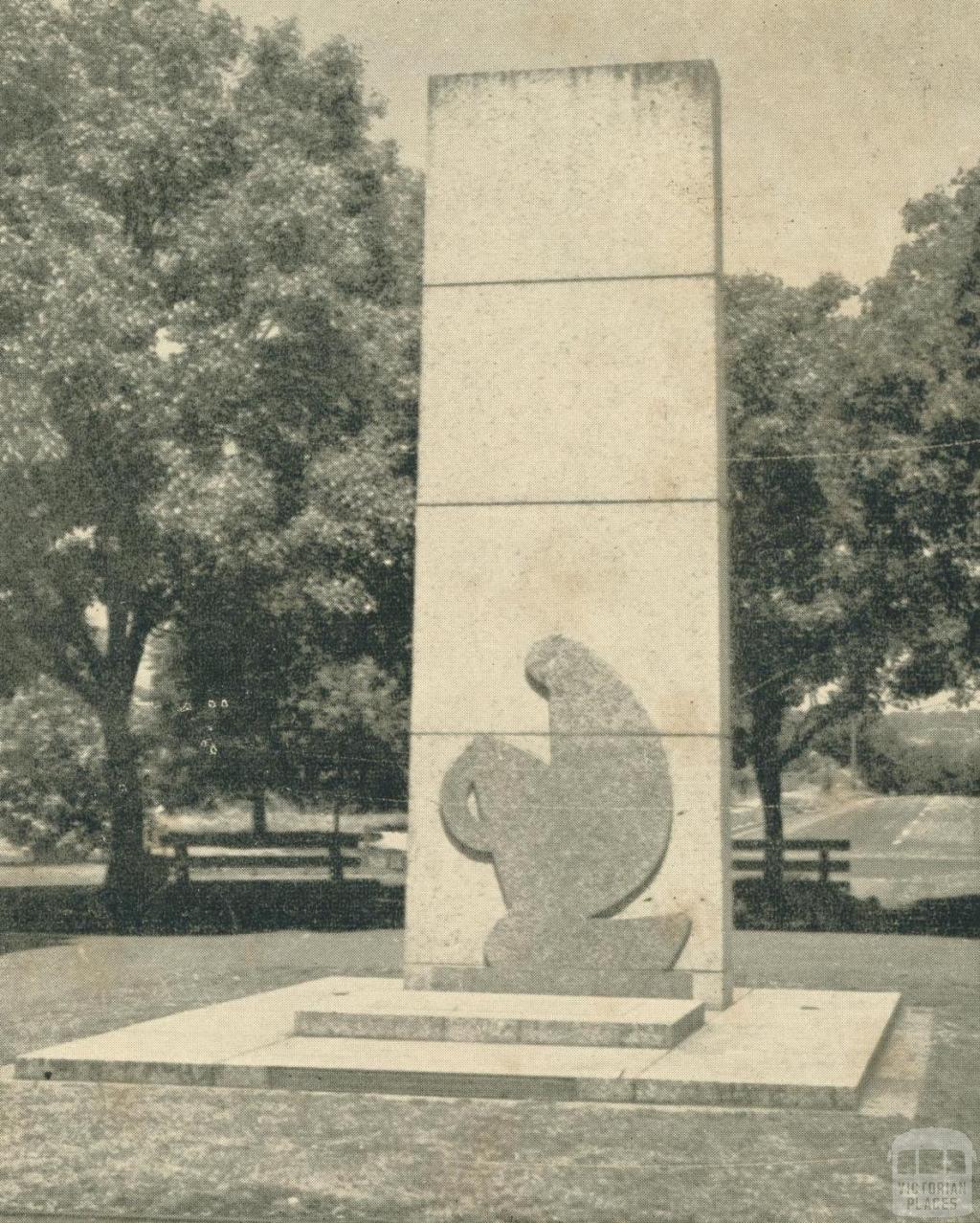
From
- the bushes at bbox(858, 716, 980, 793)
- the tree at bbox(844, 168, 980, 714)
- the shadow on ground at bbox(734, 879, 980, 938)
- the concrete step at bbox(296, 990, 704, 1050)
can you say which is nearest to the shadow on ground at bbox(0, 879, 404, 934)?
the shadow on ground at bbox(734, 879, 980, 938)

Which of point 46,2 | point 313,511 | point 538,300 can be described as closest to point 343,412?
point 313,511

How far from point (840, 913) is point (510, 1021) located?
1645 centimetres

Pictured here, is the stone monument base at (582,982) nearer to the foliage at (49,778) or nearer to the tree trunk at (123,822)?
the tree trunk at (123,822)

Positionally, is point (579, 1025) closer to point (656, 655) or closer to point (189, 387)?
point (656, 655)

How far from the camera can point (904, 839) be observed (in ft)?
178


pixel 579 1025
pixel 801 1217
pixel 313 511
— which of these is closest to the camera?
pixel 801 1217

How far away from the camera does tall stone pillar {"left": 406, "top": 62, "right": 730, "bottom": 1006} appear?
1195cm

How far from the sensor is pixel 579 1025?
33.3ft

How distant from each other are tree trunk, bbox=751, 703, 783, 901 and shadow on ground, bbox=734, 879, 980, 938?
0.36 metres

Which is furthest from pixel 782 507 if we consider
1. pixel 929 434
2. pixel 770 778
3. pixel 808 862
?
pixel 770 778

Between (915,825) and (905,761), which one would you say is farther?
(905,761)

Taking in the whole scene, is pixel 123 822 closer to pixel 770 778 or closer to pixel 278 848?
pixel 278 848

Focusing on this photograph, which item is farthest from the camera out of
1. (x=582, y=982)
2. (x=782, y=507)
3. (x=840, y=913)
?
(x=840, y=913)

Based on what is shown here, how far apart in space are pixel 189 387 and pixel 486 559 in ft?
28.5
